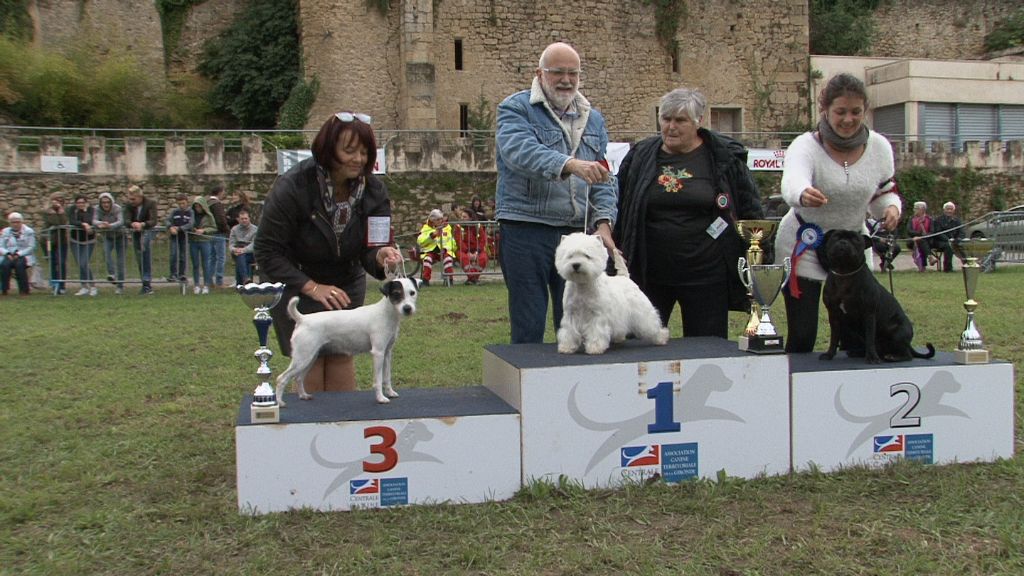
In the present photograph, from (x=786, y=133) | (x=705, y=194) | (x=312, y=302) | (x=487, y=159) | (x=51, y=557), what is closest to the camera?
(x=51, y=557)

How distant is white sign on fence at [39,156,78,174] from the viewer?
18.3 m

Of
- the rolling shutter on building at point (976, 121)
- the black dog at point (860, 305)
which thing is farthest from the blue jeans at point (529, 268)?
the rolling shutter on building at point (976, 121)

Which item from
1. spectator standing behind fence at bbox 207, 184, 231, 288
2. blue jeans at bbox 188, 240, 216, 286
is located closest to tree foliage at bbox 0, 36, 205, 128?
spectator standing behind fence at bbox 207, 184, 231, 288

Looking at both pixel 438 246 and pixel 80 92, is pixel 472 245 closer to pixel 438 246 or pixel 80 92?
pixel 438 246

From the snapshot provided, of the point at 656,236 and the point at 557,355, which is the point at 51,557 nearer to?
the point at 557,355

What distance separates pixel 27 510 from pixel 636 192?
9.98ft

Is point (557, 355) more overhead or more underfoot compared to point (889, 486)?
more overhead

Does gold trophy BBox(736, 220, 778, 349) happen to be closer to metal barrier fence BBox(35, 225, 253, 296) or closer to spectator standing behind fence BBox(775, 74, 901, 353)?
spectator standing behind fence BBox(775, 74, 901, 353)

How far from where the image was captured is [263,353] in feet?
11.1

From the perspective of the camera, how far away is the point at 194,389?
5.79 metres

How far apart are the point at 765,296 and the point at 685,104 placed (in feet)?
3.35

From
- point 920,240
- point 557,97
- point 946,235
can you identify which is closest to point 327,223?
point 557,97

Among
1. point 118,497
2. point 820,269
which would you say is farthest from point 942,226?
point 118,497

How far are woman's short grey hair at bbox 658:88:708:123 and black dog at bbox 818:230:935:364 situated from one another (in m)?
0.85
